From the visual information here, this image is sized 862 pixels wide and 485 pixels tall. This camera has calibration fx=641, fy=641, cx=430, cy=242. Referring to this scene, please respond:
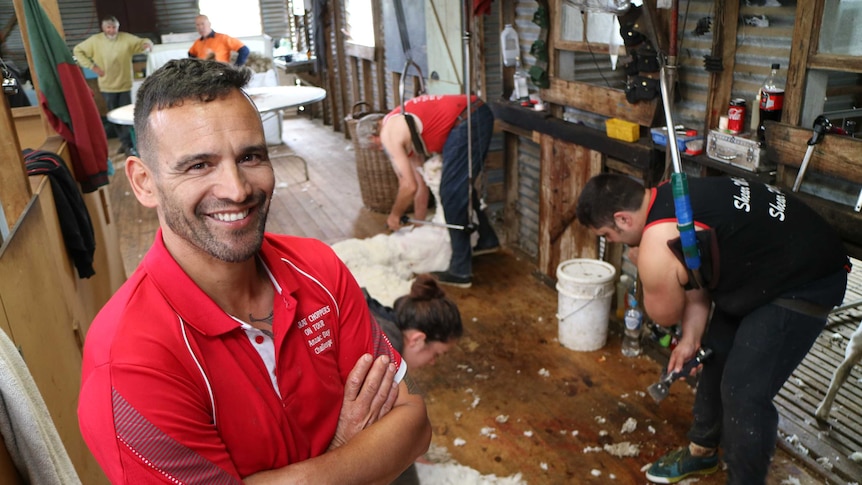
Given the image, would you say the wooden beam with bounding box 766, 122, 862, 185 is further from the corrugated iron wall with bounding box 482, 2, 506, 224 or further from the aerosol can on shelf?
the corrugated iron wall with bounding box 482, 2, 506, 224

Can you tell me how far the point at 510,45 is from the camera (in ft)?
14.5

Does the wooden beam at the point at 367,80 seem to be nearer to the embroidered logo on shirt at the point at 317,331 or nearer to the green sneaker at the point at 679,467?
the green sneaker at the point at 679,467

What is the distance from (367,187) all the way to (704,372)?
3871 millimetres

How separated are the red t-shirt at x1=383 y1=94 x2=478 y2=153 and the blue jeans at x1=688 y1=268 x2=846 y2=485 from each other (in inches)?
99.2

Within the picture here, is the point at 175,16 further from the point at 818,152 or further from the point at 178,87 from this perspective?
the point at 178,87

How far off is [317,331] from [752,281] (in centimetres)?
166

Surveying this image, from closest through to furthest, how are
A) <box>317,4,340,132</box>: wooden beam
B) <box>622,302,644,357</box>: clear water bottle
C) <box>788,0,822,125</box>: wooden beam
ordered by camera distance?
<box>788,0,822,125</box>: wooden beam, <box>622,302,644,357</box>: clear water bottle, <box>317,4,340,132</box>: wooden beam

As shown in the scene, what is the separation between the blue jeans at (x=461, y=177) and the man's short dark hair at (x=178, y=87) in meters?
3.21

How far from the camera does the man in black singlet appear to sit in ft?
7.39

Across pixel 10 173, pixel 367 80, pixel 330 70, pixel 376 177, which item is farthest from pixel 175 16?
pixel 10 173

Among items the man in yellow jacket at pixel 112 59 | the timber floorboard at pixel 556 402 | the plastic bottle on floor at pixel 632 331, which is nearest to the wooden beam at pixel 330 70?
the man in yellow jacket at pixel 112 59

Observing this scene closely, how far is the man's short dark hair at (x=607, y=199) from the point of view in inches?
99.0

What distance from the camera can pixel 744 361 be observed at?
91.7 inches

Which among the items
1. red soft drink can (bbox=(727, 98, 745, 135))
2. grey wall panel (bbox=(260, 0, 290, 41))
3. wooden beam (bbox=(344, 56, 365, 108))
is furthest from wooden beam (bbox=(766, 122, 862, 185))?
grey wall panel (bbox=(260, 0, 290, 41))
